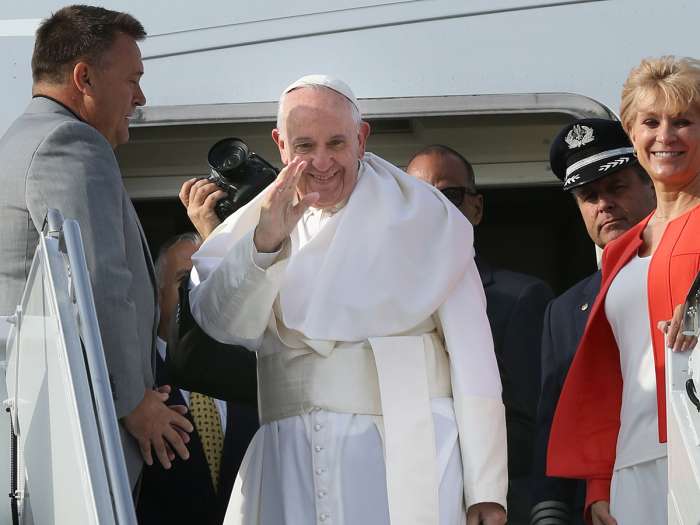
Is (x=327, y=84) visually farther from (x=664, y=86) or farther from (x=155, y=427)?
(x=155, y=427)

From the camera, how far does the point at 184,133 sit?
5352mm

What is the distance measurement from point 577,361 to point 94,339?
143 cm

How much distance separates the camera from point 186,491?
433 centimetres

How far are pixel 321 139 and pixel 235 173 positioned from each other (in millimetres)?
698

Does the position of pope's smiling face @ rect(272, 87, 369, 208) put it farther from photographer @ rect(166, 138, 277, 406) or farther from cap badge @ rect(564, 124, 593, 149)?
cap badge @ rect(564, 124, 593, 149)

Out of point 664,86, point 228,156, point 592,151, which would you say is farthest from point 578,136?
point 228,156

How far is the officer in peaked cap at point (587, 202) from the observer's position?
4.29 metres

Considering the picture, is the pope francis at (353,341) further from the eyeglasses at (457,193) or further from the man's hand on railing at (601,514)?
the eyeglasses at (457,193)

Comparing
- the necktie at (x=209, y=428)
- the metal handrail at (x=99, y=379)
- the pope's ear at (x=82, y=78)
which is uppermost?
the pope's ear at (x=82, y=78)

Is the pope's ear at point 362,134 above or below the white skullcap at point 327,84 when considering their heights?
below

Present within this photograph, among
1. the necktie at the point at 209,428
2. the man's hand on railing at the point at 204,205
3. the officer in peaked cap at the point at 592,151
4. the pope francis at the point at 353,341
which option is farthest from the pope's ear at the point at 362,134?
the necktie at the point at 209,428

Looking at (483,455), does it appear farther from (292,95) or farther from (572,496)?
(292,95)

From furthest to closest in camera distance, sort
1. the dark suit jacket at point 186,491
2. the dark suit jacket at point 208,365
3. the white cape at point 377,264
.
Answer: the dark suit jacket at point 186,491 < the dark suit jacket at point 208,365 < the white cape at point 377,264

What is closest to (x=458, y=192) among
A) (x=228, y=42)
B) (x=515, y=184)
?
(x=515, y=184)
